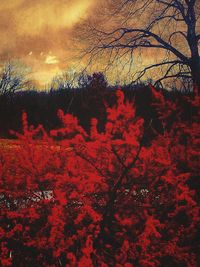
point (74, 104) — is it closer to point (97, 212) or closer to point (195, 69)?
point (195, 69)

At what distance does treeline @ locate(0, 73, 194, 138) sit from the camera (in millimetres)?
28370

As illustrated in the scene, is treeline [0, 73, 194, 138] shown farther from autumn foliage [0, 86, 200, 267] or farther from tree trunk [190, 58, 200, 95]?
autumn foliage [0, 86, 200, 267]

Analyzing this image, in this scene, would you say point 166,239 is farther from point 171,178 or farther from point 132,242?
point 171,178

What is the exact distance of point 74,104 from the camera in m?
32.2

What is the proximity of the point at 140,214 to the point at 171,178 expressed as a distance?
1010 millimetres

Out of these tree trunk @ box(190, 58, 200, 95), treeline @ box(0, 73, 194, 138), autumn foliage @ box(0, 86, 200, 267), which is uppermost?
tree trunk @ box(190, 58, 200, 95)

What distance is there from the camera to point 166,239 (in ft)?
27.5

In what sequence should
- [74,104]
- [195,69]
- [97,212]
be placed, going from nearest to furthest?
[97,212], [195,69], [74,104]

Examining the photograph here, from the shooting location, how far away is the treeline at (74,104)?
28370 mm

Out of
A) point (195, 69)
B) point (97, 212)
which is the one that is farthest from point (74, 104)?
point (97, 212)

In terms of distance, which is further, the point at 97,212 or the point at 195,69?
the point at 195,69

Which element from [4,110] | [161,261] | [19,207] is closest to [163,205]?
[161,261]

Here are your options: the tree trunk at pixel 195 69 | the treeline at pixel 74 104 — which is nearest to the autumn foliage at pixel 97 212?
the tree trunk at pixel 195 69

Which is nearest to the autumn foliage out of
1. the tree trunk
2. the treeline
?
the tree trunk
